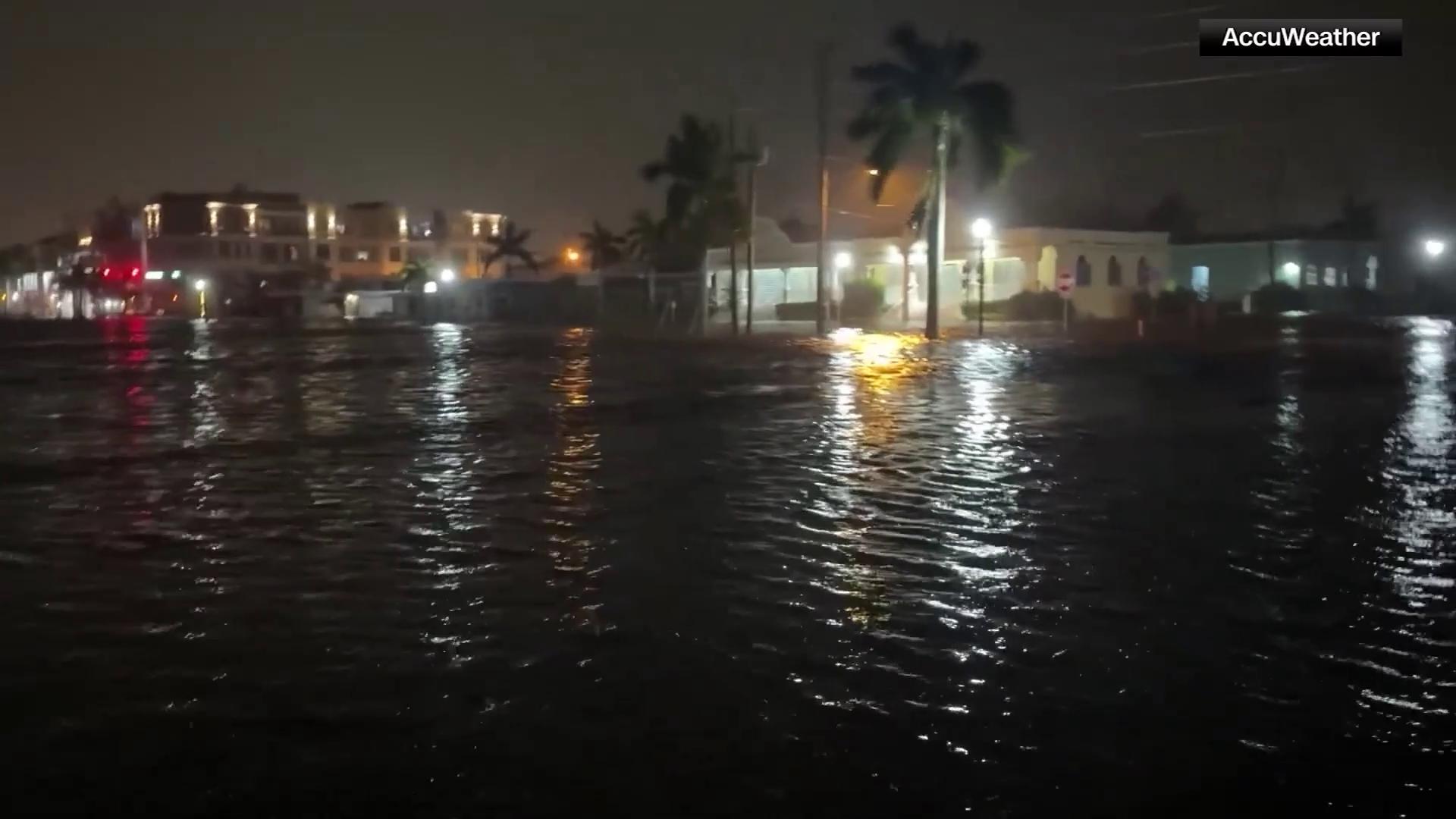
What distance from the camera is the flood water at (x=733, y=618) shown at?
5.70 m

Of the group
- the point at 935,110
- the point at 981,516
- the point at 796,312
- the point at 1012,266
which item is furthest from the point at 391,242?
the point at 981,516

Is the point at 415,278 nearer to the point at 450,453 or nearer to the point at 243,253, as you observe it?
the point at 243,253

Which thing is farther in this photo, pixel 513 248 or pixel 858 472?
pixel 513 248

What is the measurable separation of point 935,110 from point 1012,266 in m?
17.6

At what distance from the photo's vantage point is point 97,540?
1090 centimetres

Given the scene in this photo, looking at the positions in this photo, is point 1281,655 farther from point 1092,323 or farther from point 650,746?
point 1092,323

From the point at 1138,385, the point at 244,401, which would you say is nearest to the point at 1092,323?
the point at 1138,385

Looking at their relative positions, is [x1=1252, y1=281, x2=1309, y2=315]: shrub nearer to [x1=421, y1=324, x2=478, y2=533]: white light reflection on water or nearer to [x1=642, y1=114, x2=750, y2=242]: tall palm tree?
[x1=642, y1=114, x2=750, y2=242]: tall palm tree

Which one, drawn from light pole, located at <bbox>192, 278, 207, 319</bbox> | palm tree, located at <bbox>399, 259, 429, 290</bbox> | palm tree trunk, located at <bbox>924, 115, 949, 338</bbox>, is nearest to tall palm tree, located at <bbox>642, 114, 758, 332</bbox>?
palm tree trunk, located at <bbox>924, 115, 949, 338</bbox>

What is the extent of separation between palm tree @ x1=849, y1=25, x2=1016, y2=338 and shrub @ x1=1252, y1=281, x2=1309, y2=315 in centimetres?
2342

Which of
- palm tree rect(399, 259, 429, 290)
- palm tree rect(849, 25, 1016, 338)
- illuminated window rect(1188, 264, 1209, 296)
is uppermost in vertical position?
palm tree rect(849, 25, 1016, 338)

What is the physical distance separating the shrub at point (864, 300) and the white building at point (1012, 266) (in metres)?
0.56

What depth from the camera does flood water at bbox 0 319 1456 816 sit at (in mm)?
5699

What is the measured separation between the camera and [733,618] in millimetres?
8289
